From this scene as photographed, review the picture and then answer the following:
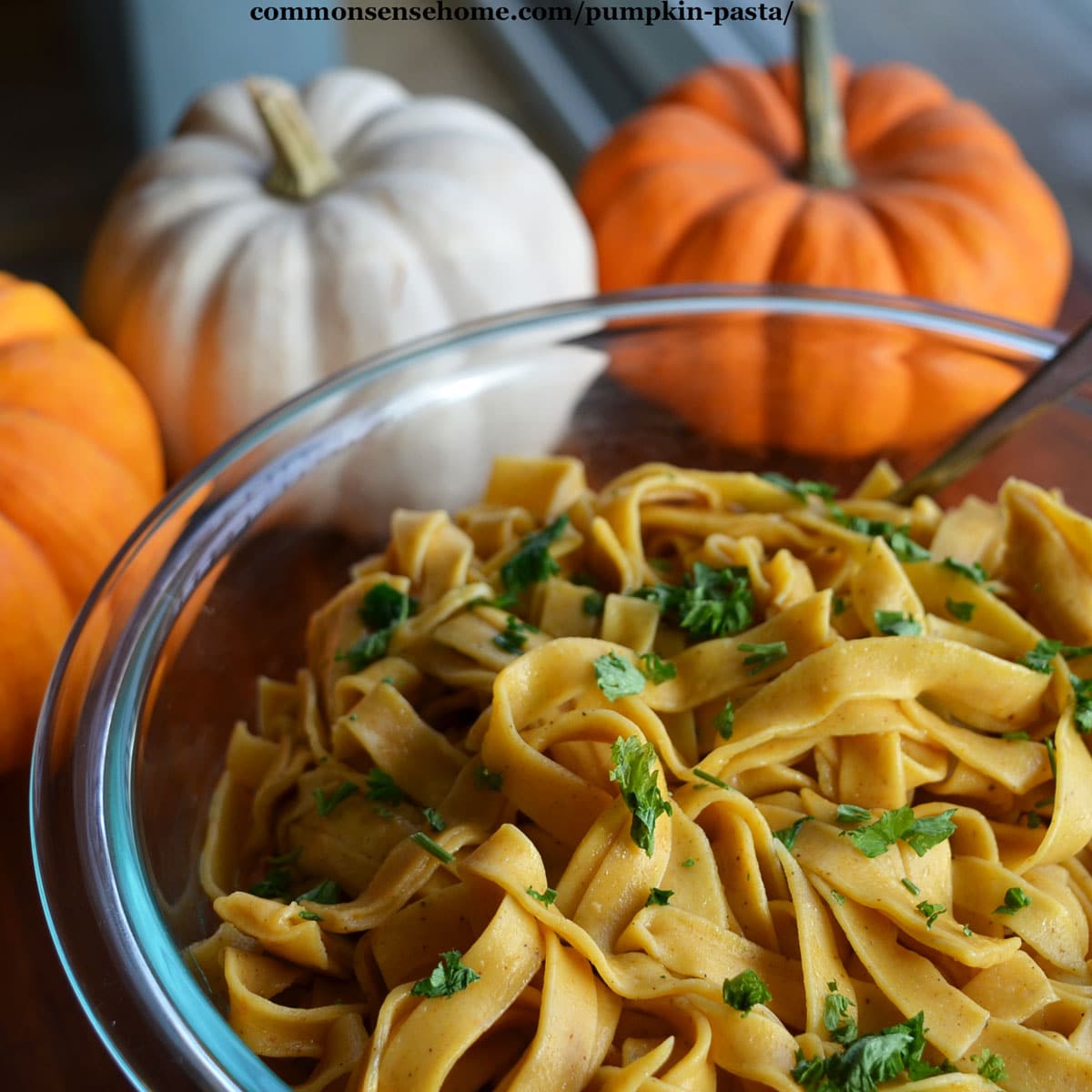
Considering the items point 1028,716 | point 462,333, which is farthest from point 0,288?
point 1028,716

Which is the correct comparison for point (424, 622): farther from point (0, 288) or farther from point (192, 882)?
point (0, 288)

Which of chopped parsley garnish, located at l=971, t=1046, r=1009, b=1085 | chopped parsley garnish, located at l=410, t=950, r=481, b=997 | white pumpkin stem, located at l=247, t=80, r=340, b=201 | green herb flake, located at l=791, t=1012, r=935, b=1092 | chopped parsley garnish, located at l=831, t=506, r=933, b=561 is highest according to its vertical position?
white pumpkin stem, located at l=247, t=80, r=340, b=201

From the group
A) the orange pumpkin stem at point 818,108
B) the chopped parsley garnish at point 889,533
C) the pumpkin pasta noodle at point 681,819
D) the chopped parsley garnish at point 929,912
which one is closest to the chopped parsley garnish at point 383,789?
the pumpkin pasta noodle at point 681,819

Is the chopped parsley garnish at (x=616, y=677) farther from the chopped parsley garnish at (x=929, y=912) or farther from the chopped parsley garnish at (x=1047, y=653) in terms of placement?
the chopped parsley garnish at (x=1047, y=653)

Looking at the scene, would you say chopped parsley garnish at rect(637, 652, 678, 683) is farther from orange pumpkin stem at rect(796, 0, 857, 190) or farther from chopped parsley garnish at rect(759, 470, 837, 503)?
orange pumpkin stem at rect(796, 0, 857, 190)

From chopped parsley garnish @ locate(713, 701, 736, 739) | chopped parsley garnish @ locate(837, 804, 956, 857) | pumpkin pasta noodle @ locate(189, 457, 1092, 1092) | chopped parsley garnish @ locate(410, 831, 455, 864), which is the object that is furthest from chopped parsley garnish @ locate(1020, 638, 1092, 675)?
chopped parsley garnish @ locate(410, 831, 455, 864)

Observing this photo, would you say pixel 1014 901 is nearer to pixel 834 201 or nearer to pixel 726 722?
pixel 726 722
